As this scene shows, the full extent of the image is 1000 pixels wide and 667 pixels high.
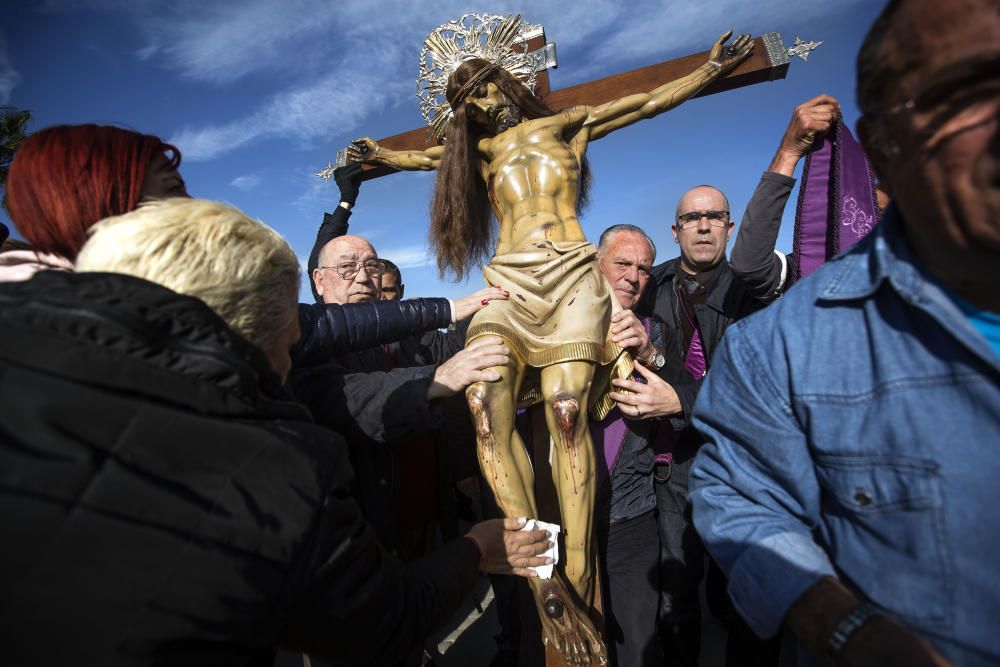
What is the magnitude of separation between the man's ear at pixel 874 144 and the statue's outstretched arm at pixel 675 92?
1.98m

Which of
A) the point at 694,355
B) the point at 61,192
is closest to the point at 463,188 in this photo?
the point at 694,355

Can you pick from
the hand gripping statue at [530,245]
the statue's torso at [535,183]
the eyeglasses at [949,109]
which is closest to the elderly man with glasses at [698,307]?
the hand gripping statue at [530,245]

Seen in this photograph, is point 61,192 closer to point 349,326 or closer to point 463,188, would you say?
point 349,326

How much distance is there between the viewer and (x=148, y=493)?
742 mm

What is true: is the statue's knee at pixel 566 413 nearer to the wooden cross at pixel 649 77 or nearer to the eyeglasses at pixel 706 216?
the eyeglasses at pixel 706 216

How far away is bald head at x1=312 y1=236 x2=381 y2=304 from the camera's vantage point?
2.83 meters

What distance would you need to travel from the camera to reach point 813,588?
2.91 ft

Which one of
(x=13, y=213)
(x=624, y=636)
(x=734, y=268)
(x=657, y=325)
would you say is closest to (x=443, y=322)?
(x=657, y=325)

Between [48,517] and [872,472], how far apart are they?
1244 millimetres

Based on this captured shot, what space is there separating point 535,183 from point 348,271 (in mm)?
1127

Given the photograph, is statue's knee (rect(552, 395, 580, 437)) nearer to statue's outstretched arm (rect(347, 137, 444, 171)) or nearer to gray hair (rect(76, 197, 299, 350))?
gray hair (rect(76, 197, 299, 350))

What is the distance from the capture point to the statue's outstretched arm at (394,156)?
9.86 feet

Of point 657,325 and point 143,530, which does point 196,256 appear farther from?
point 657,325

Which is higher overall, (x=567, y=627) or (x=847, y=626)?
(x=847, y=626)
